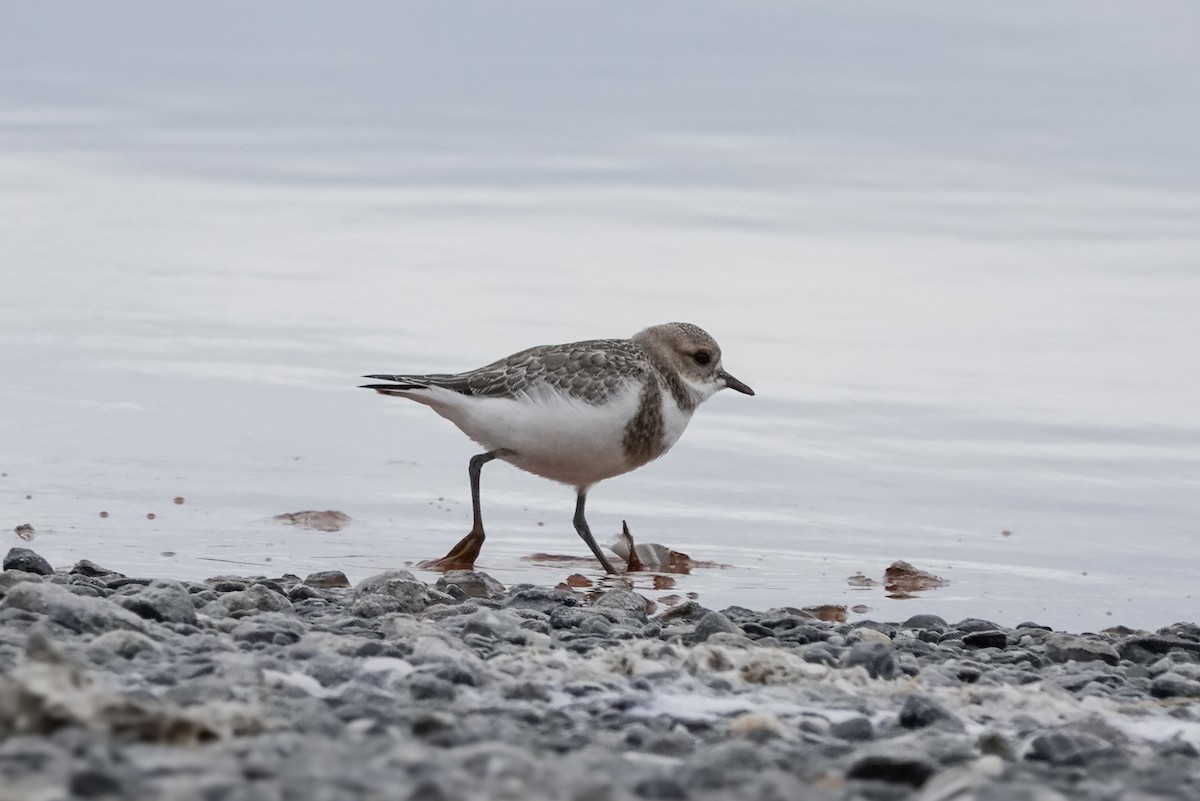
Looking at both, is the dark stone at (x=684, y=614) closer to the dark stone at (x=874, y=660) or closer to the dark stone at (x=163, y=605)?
the dark stone at (x=874, y=660)

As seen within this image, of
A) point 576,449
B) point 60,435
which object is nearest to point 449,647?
point 576,449

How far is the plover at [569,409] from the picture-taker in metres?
9.27

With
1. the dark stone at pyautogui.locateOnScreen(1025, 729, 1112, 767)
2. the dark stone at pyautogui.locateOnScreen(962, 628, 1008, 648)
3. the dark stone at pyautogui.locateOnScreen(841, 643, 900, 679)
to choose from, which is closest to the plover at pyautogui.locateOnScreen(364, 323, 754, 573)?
the dark stone at pyautogui.locateOnScreen(962, 628, 1008, 648)

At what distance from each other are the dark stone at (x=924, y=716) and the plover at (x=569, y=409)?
4075mm

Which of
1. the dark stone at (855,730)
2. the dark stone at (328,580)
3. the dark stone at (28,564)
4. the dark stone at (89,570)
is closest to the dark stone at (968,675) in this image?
the dark stone at (855,730)

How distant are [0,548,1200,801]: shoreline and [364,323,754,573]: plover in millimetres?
1465

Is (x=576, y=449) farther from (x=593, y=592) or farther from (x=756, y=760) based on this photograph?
(x=756, y=760)

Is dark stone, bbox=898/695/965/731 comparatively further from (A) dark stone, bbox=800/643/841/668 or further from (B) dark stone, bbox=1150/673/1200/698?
(B) dark stone, bbox=1150/673/1200/698

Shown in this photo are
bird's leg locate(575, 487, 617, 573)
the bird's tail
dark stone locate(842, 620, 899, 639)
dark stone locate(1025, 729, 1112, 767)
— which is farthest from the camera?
the bird's tail

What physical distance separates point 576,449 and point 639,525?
1.62 meters

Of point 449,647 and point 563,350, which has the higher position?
point 563,350

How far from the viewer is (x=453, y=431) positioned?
1316 centimetres

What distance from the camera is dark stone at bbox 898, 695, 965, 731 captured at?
5.29 metres

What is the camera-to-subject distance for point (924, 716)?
5309 millimetres
